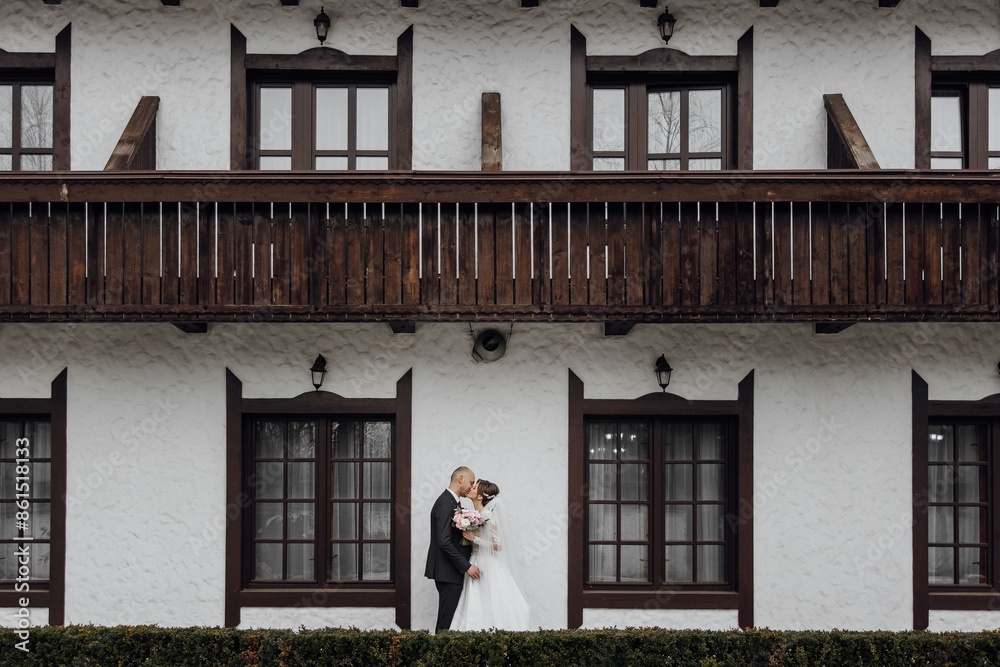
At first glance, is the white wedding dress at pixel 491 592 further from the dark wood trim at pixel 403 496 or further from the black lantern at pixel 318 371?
the black lantern at pixel 318 371

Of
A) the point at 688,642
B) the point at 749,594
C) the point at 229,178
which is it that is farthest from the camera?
the point at 749,594

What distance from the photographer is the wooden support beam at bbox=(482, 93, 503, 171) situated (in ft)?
21.4

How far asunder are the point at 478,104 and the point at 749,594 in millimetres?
5601

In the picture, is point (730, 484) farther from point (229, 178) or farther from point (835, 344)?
point (229, 178)

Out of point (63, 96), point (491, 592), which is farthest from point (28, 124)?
point (491, 592)

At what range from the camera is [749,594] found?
670 cm

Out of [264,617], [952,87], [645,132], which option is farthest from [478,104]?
[264,617]

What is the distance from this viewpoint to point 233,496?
6.76 m

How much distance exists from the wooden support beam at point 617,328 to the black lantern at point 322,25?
13.4 ft

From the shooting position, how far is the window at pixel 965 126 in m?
7.07

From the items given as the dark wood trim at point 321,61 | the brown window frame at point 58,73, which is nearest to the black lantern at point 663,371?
the dark wood trim at point 321,61

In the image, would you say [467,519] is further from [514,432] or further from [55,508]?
[55,508]

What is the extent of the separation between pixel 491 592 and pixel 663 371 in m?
2.67

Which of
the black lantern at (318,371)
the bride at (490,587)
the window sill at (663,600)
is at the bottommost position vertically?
the window sill at (663,600)
